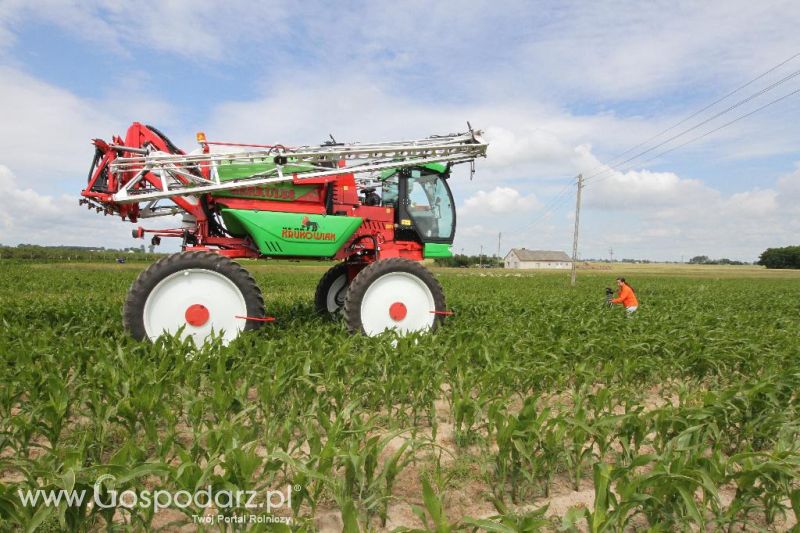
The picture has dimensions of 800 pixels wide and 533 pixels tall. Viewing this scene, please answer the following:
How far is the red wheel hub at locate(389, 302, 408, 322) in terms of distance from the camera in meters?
6.64

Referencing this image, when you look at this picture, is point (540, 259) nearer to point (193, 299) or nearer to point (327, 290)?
point (327, 290)

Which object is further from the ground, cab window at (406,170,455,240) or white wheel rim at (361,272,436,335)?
cab window at (406,170,455,240)

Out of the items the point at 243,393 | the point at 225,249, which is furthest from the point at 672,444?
the point at 225,249

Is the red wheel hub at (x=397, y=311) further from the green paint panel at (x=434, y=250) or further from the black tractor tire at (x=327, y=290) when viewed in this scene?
Answer: the black tractor tire at (x=327, y=290)

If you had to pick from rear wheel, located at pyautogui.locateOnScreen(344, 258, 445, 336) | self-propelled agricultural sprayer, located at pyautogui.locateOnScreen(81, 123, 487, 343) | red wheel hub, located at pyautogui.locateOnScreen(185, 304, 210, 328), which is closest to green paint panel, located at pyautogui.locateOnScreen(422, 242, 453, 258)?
self-propelled agricultural sprayer, located at pyautogui.locateOnScreen(81, 123, 487, 343)

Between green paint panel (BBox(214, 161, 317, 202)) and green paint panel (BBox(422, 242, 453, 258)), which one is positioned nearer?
green paint panel (BBox(214, 161, 317, 202))

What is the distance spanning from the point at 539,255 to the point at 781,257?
4895 centimetres

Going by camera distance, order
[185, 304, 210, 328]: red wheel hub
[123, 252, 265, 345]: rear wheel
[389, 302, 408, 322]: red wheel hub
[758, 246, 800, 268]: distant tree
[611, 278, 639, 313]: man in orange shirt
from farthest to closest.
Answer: [758, 246, 800, 268]: distant tree → [611, 278, 639, 313]: man in orange shirt → [389, 302, 408, 322]: red wheel hub → [185, 304, 210, 328]: red wheel hub → [123, 252, 265, 345]: rear wheel

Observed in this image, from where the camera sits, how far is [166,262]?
5527 mm

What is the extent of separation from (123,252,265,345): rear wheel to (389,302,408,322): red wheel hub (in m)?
1.83

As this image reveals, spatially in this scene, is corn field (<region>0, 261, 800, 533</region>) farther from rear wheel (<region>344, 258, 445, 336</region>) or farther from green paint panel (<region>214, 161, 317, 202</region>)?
green paint panel (<region>214, 161, 317, 202</region>)

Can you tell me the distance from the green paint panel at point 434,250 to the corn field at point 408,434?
1.58 meters

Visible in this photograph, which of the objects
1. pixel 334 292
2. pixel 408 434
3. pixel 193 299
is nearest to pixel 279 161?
pixel 193 299

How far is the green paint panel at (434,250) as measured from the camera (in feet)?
24.8
